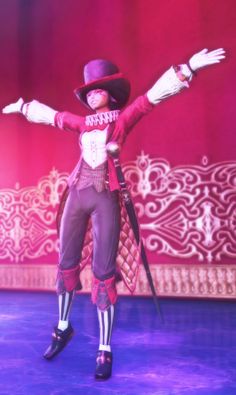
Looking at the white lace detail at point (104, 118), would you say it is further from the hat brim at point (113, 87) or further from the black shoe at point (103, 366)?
the black shoe at point (103, 366)

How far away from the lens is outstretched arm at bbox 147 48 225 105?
5.30 ft

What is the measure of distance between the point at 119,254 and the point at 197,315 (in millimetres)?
1225

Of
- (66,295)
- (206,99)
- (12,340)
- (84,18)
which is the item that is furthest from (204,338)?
(84,18)

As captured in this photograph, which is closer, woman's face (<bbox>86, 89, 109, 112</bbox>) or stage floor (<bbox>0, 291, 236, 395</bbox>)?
stage floor (<bbox>0, 291, 236, 395</bbox>)

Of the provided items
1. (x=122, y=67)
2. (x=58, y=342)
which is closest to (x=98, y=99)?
(x=58, y=342)

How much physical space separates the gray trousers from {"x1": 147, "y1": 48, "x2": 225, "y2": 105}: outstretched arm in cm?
52

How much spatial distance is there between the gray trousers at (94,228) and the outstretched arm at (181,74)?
1.69ft

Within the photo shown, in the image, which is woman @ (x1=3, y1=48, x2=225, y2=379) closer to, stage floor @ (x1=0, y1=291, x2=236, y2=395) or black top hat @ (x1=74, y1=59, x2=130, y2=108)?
black top hat @ (x1=74, y1=59, x2=130, y2=108)

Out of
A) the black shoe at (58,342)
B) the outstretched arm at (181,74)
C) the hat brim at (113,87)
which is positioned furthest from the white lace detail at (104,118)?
the black shoe at (58,342)

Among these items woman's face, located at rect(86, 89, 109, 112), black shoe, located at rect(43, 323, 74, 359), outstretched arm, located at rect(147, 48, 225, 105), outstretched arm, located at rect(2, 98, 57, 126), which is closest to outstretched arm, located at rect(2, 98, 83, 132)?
outstretched arm, located at rect(2, 98, 57, 126)

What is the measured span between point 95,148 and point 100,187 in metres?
0.20

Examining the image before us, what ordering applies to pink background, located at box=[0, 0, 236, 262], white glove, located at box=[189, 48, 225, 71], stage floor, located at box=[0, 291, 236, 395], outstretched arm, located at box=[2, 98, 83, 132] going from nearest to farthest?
stage floor, located at box=[0, 291, 236, 395], white glove, located at box=[189, 48, 225, 71], outstretched arm, located at box=[2, 98, 83, 132], pink background, located at box=[0, 0, 236, 262]

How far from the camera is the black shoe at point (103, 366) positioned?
58.5 inches

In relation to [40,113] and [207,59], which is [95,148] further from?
[207,59]
